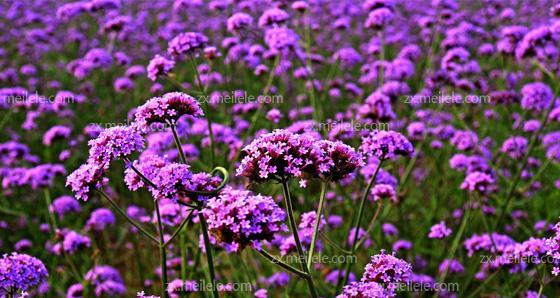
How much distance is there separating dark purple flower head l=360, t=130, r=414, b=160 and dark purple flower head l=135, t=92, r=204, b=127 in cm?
88

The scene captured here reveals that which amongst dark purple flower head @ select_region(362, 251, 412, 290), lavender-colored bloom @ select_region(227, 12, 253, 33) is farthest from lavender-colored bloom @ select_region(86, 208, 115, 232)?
dark purple flower head @ select_region(362, 251, 412, 290)

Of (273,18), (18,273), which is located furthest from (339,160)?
(273,18)

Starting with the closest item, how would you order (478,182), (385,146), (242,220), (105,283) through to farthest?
1. (242,220)
2. (385,146)
3. (478,182)
4. (105,283)

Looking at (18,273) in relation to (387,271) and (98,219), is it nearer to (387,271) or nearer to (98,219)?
(387,271)

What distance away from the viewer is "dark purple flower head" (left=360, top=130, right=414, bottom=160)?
8.35ft

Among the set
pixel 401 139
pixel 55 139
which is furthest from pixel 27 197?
pixel 401 139

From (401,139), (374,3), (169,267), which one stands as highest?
(374,3)

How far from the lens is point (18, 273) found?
→ 2217 millimetres

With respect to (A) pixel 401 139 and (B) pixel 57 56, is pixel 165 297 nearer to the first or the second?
(A) pixel 401 139

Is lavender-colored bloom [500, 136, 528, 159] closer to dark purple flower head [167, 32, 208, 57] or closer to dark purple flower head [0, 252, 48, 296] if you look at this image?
dark purple flower head [167, 32, 208, 57]

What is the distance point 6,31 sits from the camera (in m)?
10.2

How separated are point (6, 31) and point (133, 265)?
7108 mm

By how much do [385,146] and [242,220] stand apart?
45.1 inches

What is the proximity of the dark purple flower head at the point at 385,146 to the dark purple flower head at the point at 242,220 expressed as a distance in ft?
3.17
